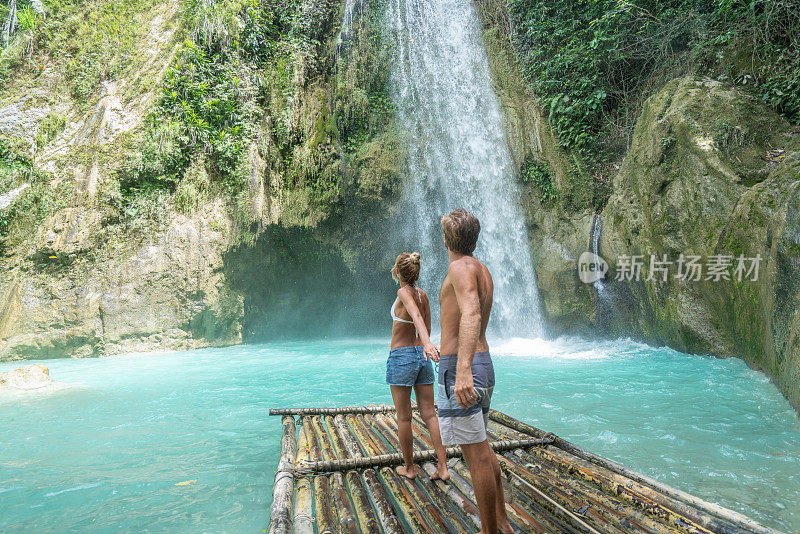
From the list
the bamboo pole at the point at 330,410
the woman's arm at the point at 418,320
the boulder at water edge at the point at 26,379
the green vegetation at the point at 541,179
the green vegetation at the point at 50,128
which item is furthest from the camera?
the green vegetation at the point at 50,128

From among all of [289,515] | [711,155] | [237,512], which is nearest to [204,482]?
[237,512]

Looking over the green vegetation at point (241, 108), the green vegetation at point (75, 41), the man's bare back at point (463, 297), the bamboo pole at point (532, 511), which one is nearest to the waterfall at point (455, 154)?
the green vegetation at point (241, 108)

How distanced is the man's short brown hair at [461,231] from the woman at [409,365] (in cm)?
75

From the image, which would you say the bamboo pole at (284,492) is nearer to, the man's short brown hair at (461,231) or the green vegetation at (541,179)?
the man's short brown hair at (461,231)

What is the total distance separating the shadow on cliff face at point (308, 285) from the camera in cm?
1184

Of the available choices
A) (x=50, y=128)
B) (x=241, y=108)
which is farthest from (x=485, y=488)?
(x=50, y=128)

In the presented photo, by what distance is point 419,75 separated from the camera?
12.5 meters

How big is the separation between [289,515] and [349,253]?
34.4 ft

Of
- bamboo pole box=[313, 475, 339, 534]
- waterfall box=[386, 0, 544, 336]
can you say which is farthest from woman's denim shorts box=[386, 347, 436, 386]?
waterfall box=[386, 0, 544, 336]

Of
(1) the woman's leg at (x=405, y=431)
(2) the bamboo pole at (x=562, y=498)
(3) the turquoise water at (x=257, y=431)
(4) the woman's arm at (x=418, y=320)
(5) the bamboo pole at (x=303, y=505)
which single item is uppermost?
(4) the woman's arm at (x=418, y=320)

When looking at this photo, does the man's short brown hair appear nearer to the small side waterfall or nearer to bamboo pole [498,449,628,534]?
bamboo pole [498,449,628,534]

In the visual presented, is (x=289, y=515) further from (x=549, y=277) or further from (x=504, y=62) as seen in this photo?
(x=504, y=62)

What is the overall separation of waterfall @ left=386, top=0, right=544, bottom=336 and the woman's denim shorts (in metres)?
8.59

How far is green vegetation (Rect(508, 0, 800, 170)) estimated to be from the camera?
7527 mm
